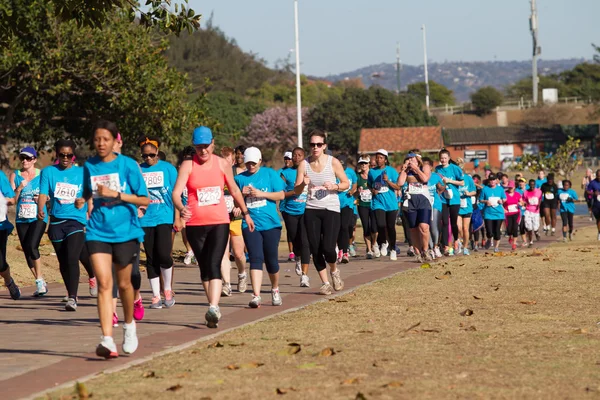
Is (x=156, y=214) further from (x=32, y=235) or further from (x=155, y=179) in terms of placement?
(x=32, y=235)

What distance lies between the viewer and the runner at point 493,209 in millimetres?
24281

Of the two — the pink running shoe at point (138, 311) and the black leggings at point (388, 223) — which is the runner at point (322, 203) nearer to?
the pink running shoe at point (138, 311)

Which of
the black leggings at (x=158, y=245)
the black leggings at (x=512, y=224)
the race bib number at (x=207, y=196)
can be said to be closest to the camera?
the race bib number at (x=207, y=196)

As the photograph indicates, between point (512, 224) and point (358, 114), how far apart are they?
85.5 m

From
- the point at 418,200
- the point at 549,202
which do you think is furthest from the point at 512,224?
the point at 418,200

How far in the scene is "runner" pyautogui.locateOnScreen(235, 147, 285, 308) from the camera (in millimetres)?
12705

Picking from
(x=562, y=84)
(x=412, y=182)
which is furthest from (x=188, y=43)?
(x=412, y=182)

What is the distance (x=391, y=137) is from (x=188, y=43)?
3830cm

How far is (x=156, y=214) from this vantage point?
503 inches

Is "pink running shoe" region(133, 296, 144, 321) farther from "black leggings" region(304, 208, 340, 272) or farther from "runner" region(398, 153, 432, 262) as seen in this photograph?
"runner" region(398, 153, 432, 262)

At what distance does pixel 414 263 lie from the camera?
19469mm

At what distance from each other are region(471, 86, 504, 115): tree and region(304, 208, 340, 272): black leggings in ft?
442

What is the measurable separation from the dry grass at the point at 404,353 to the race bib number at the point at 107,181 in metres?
1.44

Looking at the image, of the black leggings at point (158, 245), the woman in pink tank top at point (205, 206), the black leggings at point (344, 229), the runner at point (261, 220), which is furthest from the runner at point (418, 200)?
the woman in pink tank top at point (205, 206)
